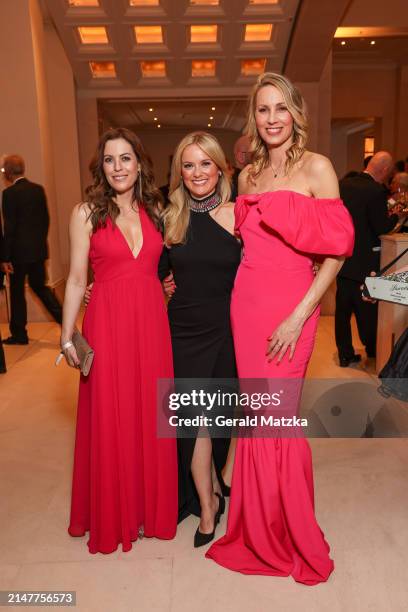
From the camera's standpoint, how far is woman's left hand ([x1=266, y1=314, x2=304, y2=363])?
82.6 inches

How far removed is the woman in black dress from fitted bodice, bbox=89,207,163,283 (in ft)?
0.23

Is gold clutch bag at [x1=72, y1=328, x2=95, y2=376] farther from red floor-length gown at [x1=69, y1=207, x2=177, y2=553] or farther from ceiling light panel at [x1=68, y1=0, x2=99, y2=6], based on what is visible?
ceiling light panel at [x1=68, y1=0, x2=99, y2=6]

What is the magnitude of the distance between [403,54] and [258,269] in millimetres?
13482

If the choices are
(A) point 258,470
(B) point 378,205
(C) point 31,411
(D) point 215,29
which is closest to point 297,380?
(A) point 258,470

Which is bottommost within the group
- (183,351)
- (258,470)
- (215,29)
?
(258,470)

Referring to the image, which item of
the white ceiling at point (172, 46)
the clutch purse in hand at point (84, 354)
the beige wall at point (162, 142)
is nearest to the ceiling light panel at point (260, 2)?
the white ceiling at point (172, 46)

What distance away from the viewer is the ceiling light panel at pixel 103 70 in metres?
8.48

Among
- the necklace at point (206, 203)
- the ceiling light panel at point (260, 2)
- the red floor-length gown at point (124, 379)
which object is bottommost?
the red floor-length gown at point (124, 379)

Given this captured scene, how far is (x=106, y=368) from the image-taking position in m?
2.34

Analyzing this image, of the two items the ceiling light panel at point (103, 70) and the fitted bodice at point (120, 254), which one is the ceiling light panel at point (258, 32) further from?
the fitted bodice at point (120, 254)

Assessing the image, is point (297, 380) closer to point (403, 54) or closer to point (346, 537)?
point (346, 537)

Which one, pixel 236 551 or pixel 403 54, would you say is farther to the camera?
pixel 403 54

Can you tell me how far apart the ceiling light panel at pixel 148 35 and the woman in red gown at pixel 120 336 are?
598 cm

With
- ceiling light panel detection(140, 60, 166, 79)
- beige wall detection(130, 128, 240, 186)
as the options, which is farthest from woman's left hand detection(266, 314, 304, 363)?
beige wall detection(130, 128, 240, 186)
